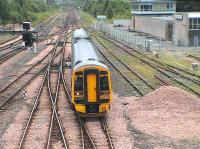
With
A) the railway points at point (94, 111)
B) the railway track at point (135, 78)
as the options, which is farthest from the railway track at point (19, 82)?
the railway track at point (135, 78)

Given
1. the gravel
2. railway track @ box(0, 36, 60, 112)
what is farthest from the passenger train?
railway track @ box(0, 36, 60, 112)

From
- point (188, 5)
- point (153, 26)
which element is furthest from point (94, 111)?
point (188, 5)

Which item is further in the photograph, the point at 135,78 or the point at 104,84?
the point at 135,78

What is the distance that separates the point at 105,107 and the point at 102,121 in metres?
0.60

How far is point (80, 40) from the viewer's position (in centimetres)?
2858

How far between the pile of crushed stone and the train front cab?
5.47 ft

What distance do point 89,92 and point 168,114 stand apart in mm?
3569

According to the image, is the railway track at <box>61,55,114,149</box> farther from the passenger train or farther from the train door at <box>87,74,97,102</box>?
the train door at <box>87,74,97,102</box>

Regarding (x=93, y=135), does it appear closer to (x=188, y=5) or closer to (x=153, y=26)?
(x=153, y=26)

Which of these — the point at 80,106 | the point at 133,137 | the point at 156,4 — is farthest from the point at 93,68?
the point at 156,4

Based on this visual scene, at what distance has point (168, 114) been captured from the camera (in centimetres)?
2091

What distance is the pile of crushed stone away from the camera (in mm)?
18781

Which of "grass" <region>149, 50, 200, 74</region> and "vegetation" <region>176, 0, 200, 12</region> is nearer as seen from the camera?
"grass" <region>149, 50, 200, 74</region>

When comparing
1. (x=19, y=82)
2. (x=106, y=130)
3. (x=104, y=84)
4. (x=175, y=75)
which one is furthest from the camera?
(x=175, y=75)
